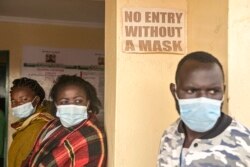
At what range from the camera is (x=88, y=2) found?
3.22m

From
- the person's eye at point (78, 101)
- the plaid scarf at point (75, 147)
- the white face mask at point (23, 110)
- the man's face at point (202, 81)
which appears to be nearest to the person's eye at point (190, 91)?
the man's face at point (202, 81)

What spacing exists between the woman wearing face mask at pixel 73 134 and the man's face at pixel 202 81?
0.61 metres

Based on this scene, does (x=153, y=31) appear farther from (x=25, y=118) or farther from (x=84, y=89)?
(x=25, y=118)

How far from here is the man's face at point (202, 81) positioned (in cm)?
124

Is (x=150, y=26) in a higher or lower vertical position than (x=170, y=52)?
higher

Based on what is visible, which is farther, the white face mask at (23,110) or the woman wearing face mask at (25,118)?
the white face mask at (23,110)

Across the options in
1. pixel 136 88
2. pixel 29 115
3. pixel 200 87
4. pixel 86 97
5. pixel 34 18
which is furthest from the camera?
pixel 34 18

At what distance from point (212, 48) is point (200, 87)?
0.36 meters

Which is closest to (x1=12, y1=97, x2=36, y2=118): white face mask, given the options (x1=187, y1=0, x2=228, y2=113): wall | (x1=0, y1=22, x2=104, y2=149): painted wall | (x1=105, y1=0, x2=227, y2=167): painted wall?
(x1=105, y1=0, x2=227, y2=167): painted wall

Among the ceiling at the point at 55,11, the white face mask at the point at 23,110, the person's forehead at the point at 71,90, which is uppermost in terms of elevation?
the ceiling at the point at 55,11

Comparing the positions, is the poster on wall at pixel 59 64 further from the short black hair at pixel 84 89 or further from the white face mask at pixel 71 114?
the white face mask at pixel 71 114

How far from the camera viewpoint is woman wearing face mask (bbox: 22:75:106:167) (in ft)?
5.65

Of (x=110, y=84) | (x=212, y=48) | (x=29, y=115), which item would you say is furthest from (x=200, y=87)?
(x=29, y=115)

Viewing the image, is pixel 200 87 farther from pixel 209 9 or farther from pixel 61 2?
pixel 61 2
